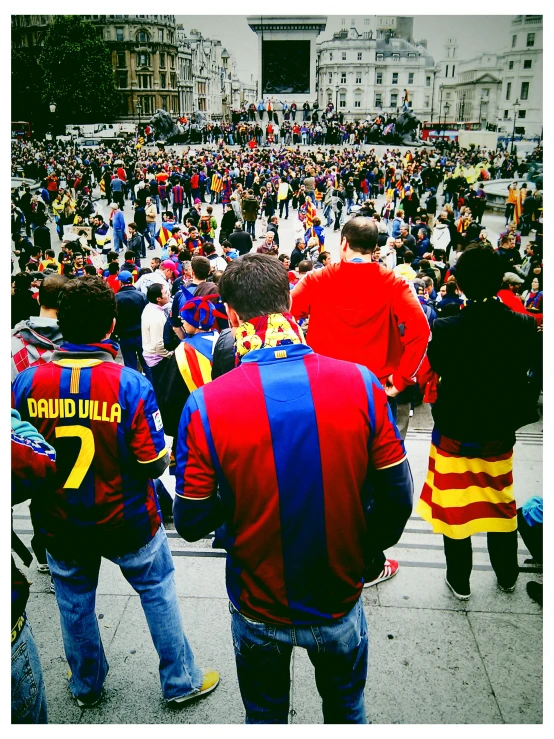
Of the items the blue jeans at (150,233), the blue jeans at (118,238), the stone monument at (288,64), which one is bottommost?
the blue jeans at (118,238)

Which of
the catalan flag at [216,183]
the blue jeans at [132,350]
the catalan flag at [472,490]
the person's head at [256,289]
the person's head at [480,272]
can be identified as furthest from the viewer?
the catalan flag at [216,183]

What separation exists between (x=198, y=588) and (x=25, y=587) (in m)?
1.41

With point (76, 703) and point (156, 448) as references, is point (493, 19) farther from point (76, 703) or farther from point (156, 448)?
point (76, 703)

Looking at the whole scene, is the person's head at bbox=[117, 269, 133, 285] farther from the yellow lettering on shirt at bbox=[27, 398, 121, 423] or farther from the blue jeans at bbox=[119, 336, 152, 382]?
the yellow lettering on shirt at bbox=[27, 398, 121, 423]

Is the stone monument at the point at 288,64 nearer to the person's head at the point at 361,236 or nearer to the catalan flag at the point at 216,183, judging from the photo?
the catalan flag at the point at 216,183

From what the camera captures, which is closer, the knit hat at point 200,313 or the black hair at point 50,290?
the knit hat at point 200,313

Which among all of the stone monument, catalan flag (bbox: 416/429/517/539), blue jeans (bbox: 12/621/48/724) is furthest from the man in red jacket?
the stone monument

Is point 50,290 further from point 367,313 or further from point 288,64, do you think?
point 288,64

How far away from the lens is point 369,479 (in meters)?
1.90

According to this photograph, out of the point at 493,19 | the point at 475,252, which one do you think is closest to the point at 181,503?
the point at 475,252

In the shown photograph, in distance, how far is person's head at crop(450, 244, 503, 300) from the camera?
296 centimetres

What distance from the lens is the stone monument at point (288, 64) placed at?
4831 centimetres

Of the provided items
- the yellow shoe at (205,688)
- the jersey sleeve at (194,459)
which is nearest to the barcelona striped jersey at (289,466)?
the jersey sleeve at (194,459)

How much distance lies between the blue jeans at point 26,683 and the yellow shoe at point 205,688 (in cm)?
63
